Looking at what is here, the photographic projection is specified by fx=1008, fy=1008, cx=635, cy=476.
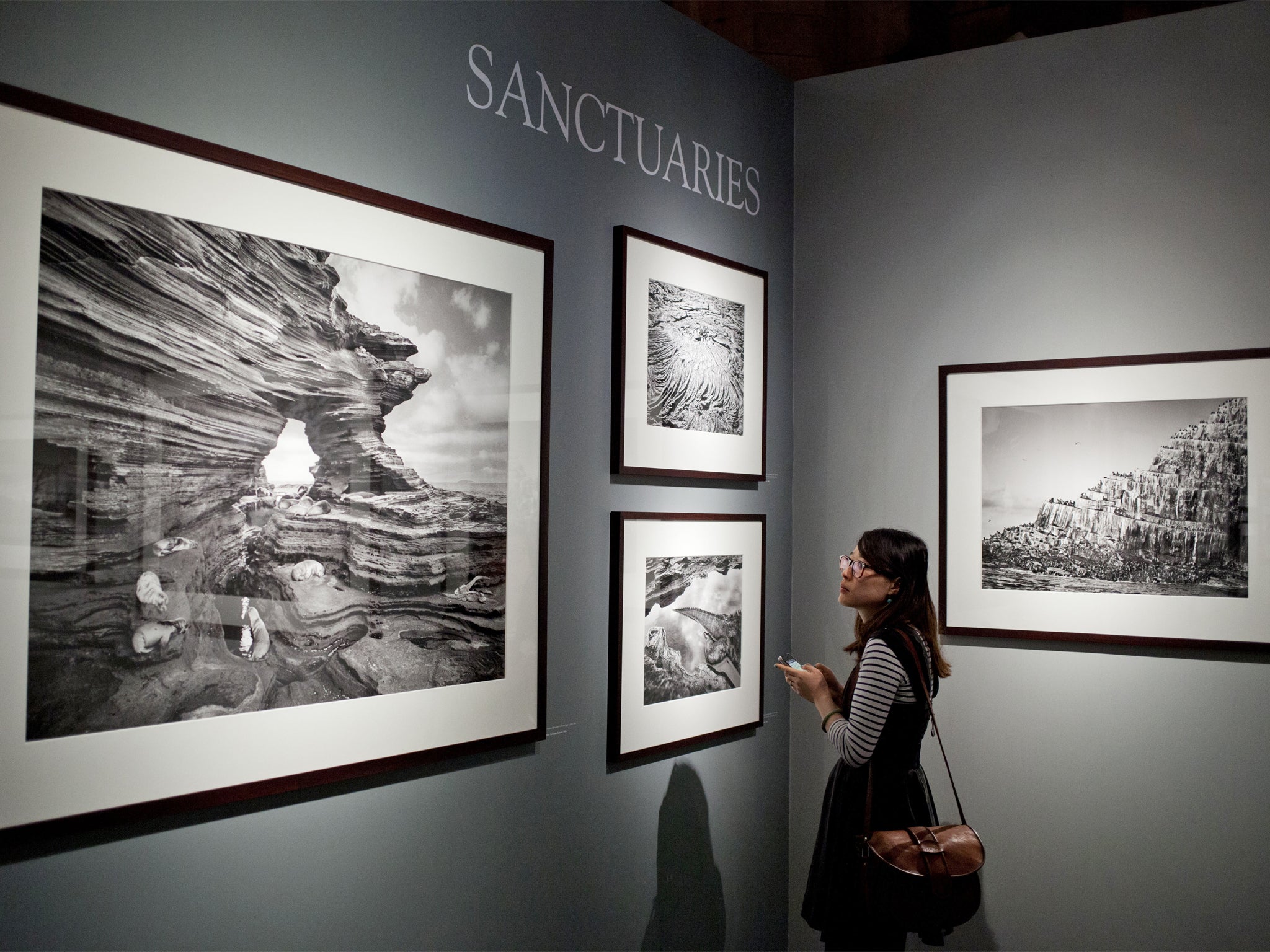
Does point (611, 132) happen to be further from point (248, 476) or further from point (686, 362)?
point (248, 476)

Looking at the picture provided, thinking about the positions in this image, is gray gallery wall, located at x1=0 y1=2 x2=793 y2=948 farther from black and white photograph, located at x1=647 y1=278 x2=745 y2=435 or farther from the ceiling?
the ceiling

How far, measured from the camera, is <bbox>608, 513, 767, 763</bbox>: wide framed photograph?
288 centimetres

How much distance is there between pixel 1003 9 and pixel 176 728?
3716 millimetres

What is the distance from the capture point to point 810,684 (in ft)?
9.16

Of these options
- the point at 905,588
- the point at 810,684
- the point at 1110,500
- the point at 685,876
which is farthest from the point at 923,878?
the point at 1110,500

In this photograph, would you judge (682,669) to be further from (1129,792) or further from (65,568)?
(65,568)

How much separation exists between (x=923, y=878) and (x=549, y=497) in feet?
4.33

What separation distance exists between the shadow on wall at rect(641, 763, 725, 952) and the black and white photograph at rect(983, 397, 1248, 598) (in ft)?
4.02

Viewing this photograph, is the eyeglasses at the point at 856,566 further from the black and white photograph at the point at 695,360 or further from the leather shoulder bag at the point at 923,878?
the black and white photograph at the point at 695,360

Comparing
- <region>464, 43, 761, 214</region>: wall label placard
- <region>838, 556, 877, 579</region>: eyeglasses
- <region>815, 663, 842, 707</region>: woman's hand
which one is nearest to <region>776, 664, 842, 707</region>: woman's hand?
<region>815, 663, 842, 707</region>: woman's hand

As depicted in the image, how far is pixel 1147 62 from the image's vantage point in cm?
323

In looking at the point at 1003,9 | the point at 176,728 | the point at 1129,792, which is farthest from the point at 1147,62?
the point at 176,728

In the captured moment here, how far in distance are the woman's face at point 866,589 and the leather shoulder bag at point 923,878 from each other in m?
0.32

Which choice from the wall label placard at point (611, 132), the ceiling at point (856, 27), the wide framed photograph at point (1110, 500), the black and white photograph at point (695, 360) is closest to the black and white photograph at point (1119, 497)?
the wide framed photograph at point (1110, 500)
